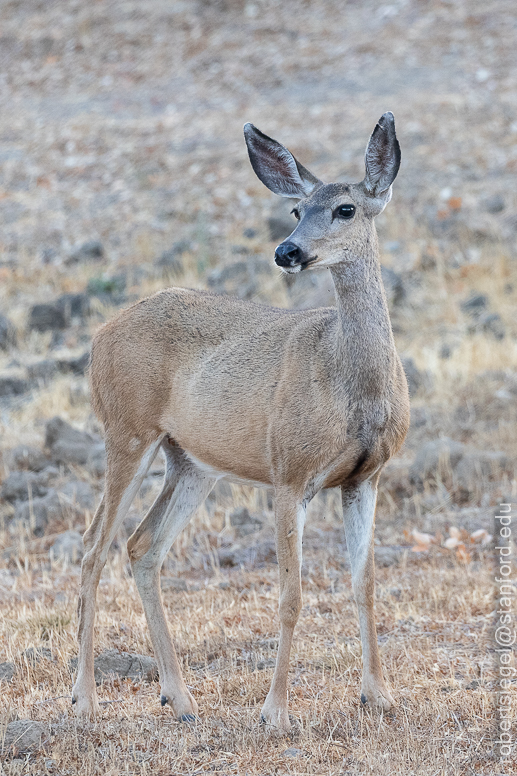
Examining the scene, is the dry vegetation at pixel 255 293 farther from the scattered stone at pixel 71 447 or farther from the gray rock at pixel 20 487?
the gray rock at pixel 20 487

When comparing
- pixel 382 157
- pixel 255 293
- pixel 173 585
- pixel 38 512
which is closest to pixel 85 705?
pixel 173 585

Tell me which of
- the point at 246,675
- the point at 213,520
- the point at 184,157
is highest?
the point at 184,157

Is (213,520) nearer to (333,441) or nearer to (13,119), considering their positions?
(333,441)

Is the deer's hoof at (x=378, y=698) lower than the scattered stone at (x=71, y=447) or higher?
higher

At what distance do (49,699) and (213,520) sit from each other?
3.51 m

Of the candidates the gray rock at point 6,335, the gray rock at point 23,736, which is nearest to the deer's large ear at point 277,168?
the gray rock at point 23,736

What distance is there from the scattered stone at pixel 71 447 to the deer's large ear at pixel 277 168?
492cm

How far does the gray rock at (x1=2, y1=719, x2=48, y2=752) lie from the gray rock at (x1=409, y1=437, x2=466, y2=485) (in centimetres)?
517

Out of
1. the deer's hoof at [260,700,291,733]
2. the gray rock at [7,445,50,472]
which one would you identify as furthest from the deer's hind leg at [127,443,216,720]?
the gray rock at [7,445,50,472]

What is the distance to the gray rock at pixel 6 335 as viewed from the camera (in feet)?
46.6

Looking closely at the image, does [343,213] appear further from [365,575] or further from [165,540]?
[165,540]

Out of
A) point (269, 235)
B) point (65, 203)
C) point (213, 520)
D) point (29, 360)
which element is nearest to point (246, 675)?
point (213, 520)

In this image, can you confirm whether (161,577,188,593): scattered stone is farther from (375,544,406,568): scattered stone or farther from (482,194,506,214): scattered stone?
(482,194,506,214): scattered stone

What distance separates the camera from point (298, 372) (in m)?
5.23
